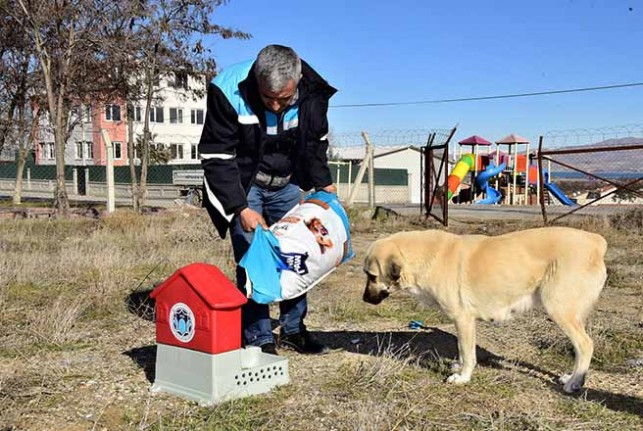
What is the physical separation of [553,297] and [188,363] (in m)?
2.12

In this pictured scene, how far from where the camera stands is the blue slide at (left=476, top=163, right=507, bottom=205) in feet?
99.8

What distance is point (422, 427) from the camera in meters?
3.16

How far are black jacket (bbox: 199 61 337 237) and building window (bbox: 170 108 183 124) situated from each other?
187ft

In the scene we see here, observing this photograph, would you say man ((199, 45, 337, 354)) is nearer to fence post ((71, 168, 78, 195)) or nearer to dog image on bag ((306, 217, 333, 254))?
dog image on bag ((306, 217, 333, 254))

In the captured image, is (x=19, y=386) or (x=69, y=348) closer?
(x=19, y=386)

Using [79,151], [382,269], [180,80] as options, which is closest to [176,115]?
[79,151]

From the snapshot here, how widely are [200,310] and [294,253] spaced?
0.62 m

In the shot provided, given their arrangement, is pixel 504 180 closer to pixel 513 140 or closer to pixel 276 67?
pixel 513 140

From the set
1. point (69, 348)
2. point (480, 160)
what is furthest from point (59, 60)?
point (480, 160)

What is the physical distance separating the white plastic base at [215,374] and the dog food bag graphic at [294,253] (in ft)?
1.22

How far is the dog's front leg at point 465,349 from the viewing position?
3861 millimetres

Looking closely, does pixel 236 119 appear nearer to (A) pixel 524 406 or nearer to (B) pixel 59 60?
(A) pixel 524 406

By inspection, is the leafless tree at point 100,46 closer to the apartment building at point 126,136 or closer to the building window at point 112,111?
the building window at point 112,111

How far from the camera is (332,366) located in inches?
164
